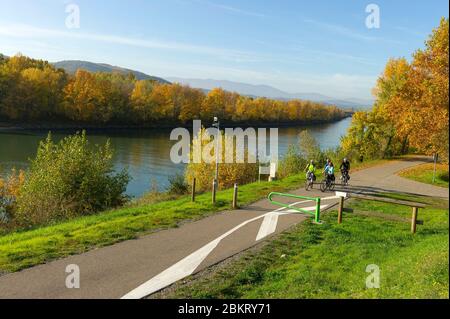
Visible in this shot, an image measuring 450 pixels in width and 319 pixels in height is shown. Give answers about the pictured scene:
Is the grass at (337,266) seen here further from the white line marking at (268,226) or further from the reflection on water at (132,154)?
the reflection on water at (132,154)

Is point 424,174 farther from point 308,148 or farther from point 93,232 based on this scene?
point 93,232

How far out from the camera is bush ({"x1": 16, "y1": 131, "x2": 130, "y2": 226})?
1992 cm

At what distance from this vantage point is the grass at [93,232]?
10.9 meters

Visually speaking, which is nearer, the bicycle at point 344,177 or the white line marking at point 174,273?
the white line marking at point 174,273

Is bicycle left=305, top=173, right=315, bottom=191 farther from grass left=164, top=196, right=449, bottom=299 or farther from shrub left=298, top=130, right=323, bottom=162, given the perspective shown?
shrub left=298, top=130, right=323, bottom=162

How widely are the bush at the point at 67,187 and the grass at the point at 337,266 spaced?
11.7m

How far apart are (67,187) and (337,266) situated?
16.1 meters

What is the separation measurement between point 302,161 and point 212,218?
2439 centimetres

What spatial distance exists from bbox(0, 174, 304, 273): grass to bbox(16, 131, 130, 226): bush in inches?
185

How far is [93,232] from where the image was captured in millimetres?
13078

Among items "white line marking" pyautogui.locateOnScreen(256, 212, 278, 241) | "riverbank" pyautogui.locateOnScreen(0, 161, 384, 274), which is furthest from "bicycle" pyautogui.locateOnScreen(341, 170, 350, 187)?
"white line marking" pyautogui.locateOnScreen(256, 212, 278, 241)

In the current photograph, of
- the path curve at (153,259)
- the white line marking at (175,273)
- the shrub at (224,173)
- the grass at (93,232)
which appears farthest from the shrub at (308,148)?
the white line marking at (175,273)
